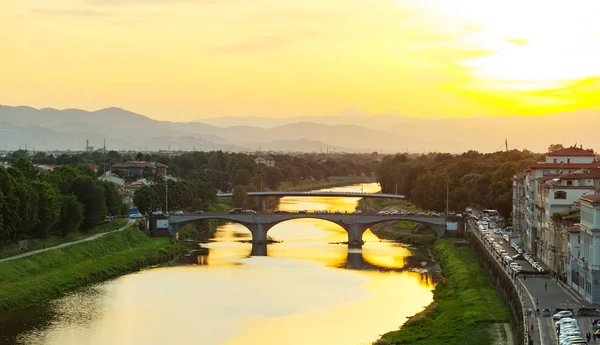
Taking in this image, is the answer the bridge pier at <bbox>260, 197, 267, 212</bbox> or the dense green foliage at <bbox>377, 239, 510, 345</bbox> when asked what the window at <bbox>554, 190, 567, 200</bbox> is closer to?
the dense green foliage at <bbox>377, 239, 510, 345</bbox>

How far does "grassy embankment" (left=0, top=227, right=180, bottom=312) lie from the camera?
171 feet

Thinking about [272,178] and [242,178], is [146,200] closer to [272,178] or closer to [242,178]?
[242,178]

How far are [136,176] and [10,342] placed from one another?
282 ft

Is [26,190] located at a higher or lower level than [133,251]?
higher

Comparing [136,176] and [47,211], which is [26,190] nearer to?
[47,211]

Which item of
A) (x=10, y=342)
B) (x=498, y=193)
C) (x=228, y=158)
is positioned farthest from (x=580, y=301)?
(x=228, y=158)

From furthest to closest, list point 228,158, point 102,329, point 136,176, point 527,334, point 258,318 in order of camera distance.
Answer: point 228,158, point 136,176, point 258,318, point 102,329, point 527,334

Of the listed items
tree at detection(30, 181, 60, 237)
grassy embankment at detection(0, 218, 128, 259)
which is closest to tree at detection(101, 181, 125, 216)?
grassy embankment at detection(0, 218, 128, 259)

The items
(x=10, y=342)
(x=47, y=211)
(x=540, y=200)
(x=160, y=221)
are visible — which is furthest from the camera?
(x=160, y=221)

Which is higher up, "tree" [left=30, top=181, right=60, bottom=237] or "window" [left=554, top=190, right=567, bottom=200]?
"window" [left=554, top=190, right=567, bottom=200]

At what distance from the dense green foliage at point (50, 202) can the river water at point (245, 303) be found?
22.4 ft

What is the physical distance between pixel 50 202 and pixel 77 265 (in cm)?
602

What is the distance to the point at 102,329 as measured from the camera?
147 feet

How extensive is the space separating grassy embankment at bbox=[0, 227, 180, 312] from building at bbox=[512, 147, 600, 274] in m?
26.9
